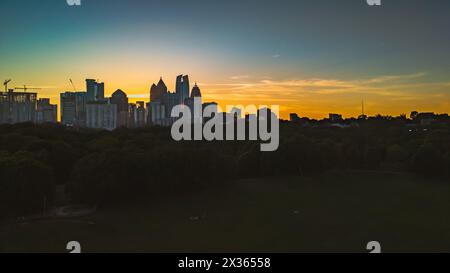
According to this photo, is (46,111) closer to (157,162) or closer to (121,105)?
(121,105)

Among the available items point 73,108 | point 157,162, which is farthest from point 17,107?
point 157,162

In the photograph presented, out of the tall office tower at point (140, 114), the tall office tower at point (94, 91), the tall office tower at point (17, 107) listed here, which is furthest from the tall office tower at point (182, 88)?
the tall office tower at point (17, 107)

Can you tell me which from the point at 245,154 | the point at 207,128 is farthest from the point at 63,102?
the point at 245,154

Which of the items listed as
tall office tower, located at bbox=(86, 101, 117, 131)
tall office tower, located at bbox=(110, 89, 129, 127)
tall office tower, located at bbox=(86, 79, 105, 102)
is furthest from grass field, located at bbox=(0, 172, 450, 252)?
tall office tower, located at bbox=(110, 89, 129, 127)
